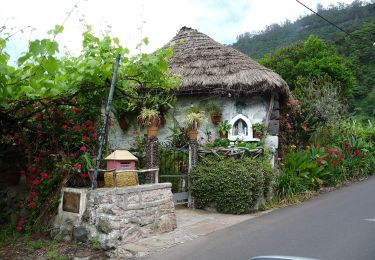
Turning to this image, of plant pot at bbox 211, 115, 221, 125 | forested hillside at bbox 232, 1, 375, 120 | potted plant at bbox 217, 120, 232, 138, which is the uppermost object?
forested hillside at bbox 232, 1, 375, 120

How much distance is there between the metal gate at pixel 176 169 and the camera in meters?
7.80

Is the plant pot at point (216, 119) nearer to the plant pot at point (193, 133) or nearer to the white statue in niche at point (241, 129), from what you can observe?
the white statue in niche at point (241, 129)

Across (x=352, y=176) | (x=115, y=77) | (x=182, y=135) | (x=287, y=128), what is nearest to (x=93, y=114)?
(x=115, y=77)

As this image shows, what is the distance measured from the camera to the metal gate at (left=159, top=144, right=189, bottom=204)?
25.6ft

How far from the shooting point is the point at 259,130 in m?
9.45

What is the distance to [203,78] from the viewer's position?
9680 millimetres

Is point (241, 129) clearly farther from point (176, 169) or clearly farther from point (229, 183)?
point (229, 183)

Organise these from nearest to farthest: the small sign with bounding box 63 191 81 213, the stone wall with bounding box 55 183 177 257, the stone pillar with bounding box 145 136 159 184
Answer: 1. the stone wall with bounding box 55 183 177 257
2. the small sign with bounding box 63 191 81 213
3. the stone pillar with bounding box 145 136 159 184

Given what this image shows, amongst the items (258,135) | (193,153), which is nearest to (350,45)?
(258,135)

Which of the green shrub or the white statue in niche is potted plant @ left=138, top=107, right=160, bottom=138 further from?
the white statue in niche

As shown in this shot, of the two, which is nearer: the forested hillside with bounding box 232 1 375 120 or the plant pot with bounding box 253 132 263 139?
the plant pot with bounding box 253 132 263 139

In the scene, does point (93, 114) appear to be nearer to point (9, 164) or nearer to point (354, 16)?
point (9, 164)

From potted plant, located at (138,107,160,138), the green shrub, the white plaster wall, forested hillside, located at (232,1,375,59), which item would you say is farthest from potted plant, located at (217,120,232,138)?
forested hillside, located at (232,1,375,59)

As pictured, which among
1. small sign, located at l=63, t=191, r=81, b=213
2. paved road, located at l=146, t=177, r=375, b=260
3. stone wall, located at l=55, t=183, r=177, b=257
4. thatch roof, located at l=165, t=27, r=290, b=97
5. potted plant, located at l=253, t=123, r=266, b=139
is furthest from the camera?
potted plant, located at l=253, t=123, r=266, b=139
